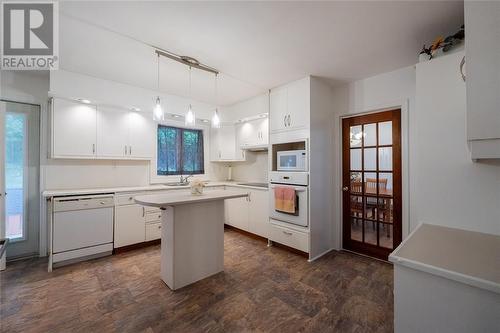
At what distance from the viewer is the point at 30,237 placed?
2.93 meters

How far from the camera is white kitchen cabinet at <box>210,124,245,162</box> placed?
13.9ft

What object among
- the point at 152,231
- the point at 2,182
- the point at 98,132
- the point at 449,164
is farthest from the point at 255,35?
the point at 2,182

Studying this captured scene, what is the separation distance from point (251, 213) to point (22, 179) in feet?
11.2

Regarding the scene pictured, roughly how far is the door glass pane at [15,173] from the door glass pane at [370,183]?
16.2 feet

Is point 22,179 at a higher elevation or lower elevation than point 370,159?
lower

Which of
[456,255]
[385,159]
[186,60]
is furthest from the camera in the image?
[385,159]

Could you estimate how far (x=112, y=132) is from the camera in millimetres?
3182

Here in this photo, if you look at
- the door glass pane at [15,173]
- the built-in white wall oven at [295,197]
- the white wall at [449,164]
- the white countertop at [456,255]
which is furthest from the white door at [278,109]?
the door glass pane at [15,173]

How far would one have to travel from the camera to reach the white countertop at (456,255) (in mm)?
868

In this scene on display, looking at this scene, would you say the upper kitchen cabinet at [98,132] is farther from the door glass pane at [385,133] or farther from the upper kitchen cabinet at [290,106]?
the door glass pane at [385,133]

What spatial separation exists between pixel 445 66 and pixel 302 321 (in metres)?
2.37

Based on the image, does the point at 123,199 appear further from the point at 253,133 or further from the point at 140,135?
the point at 253,133

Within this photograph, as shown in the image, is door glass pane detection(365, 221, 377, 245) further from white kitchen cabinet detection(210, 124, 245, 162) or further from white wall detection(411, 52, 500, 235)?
white kitchen cabinet detection(210, 124, 245, 162)

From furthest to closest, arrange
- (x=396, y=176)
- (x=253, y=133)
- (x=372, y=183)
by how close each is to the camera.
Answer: (x=253, y=133) < (x=372, y=183) < (x=396, y=176)
